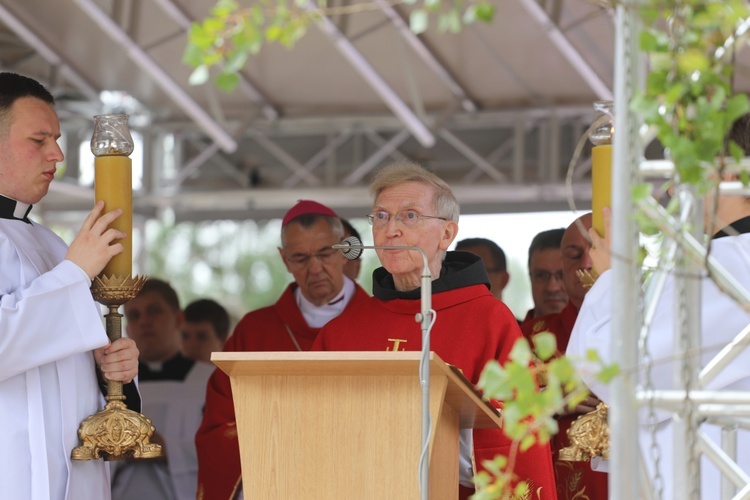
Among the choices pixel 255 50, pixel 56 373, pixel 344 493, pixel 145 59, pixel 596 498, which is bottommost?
pixel 596 498

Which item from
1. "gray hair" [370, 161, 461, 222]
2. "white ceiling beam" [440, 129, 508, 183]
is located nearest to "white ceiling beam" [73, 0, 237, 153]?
"white ceiling beam" [440, 129, 508, 183]

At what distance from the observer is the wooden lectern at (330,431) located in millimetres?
3262

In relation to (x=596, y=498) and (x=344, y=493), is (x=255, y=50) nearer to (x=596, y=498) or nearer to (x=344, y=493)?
(x=344, y=493)

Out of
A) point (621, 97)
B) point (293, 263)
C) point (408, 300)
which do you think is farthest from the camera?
point (293, 263)

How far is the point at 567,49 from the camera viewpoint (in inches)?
354

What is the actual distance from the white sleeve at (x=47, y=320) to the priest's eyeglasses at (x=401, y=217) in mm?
1067

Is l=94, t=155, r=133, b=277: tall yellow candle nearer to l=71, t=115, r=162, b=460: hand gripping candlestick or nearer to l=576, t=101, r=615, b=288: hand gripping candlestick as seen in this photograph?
l=71, t=115, r=162, b=460: hand gripping candlestick

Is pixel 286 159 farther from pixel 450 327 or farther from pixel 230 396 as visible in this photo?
pixel 450 327

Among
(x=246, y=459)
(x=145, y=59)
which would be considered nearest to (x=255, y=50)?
(x=246, y=459)

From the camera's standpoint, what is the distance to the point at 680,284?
232 centimetres

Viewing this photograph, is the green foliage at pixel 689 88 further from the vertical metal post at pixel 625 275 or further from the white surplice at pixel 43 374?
the white surplice at pixel 43 374

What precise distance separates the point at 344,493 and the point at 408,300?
50.2 inches

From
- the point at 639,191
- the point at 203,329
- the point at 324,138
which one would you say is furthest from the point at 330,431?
the point at 324,138

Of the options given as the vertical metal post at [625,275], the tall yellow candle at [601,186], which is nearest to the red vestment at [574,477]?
the tall yellow candle at [601,186]
